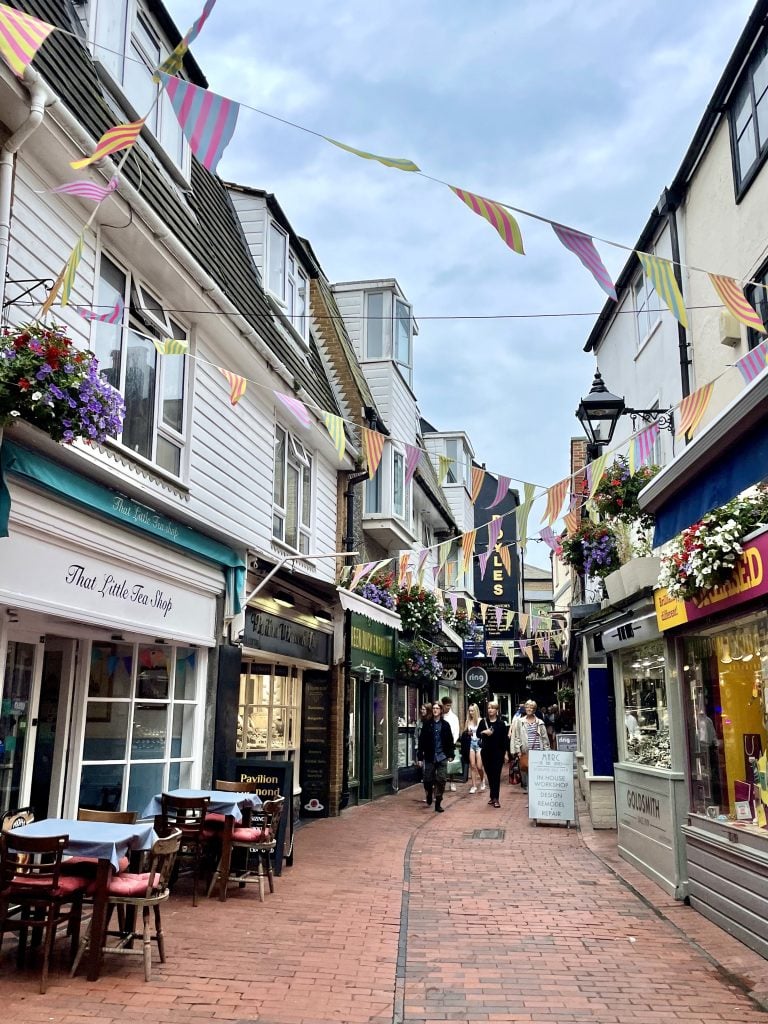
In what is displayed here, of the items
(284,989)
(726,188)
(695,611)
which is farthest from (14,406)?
(726,188)

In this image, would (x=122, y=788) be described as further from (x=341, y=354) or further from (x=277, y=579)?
(x=341, y=354)

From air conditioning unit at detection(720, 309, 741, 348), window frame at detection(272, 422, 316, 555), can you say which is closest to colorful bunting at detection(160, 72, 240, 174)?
air conditioning unit at detection(720, 309, 741, 348)

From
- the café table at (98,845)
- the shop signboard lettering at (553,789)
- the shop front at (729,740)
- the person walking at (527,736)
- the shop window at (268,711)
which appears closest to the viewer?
the café table at (98,845)

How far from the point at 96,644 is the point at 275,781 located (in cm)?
278

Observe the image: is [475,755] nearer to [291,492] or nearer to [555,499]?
[291,492]

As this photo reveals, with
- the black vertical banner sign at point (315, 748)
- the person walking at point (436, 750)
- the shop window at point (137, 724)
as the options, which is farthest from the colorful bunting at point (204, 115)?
the person walking at point (436, 750)

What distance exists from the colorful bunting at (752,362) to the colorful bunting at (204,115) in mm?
4714

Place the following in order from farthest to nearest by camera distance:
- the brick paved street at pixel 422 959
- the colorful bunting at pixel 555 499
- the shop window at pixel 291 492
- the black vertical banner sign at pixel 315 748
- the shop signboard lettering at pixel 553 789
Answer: the black vertical banner sign at pixel 315 748 < the shop signboard lettering at pixel 553 789 < the shop window at pixel 291 492 < the colorful bunting at pixel 555 499 < the brick paved street at pixel 422 959

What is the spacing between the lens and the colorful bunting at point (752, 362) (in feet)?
25.0

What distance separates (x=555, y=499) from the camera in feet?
34.2

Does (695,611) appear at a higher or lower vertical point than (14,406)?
lower

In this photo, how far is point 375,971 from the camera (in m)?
6.17

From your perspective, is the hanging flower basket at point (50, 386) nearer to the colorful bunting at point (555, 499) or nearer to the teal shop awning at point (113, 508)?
the teal shop awning at point (113, 508)

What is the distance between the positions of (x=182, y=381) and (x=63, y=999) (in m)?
6.54
